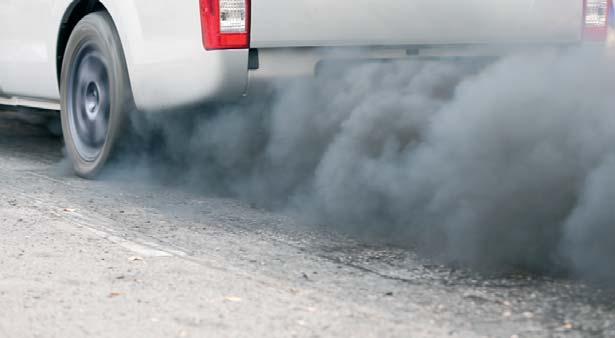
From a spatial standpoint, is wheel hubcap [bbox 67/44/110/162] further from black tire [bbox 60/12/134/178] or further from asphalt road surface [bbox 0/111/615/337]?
asphalt road surface [bbox 0/111/615/337]

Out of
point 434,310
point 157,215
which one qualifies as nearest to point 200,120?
point 157,215

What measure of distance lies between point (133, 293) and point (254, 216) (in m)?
1.69

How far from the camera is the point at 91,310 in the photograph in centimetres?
376

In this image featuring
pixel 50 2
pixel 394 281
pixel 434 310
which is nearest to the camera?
pixel 434 310

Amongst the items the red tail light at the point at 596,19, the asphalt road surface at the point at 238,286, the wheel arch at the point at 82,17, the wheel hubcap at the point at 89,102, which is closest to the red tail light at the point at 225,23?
the wheel arch at the point at 82,17

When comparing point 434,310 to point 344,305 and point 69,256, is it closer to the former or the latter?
point 344,305

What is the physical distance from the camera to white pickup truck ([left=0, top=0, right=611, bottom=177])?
5629mm

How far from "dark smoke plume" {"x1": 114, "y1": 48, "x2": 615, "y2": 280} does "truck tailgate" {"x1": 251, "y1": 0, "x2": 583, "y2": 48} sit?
153mm

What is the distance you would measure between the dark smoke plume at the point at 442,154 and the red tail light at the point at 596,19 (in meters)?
0.28

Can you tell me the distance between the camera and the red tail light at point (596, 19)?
6199 mm

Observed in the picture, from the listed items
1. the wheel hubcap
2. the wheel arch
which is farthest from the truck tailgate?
the wheel hubcap

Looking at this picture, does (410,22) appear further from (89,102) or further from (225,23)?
(89,102)

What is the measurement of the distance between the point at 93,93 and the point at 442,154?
8.69ft

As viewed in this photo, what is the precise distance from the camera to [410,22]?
5.85 m
